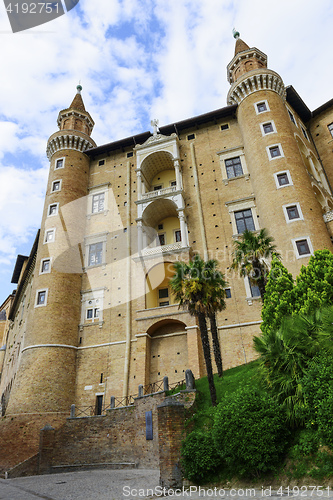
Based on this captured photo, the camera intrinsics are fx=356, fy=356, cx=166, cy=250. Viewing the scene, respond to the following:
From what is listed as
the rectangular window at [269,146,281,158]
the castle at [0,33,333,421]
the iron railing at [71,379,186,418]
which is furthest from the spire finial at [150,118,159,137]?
the iron railing at [71,379,186,418]

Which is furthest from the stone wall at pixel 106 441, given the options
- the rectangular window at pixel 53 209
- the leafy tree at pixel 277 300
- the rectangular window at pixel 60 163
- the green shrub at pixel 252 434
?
the rectangular window at pixel 60 163

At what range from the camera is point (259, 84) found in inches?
1267

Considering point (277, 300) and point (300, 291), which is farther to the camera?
point (277, 300)

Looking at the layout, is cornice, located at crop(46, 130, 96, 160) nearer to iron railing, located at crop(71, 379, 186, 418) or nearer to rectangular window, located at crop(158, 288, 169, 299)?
rectangular window, located at crop(158, 288, 169, 299)

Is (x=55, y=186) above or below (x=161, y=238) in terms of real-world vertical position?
above

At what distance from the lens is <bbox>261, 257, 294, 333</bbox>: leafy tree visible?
17094 millimetres

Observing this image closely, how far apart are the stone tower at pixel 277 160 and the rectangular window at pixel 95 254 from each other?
14.5 metres

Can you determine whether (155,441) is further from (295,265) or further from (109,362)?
(295,265)

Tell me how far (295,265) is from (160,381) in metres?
12.5

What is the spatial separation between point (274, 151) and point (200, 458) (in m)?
23.9

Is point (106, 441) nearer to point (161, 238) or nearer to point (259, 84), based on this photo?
point (161, 238)

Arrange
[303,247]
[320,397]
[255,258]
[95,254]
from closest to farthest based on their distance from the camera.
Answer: [320,397]
[255,258]
[303,247]
[95,254]

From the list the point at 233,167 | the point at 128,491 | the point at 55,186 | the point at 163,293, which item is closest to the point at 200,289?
the point at 128,491

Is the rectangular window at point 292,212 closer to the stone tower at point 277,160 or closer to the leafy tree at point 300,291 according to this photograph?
the stone tower at point 277,160
